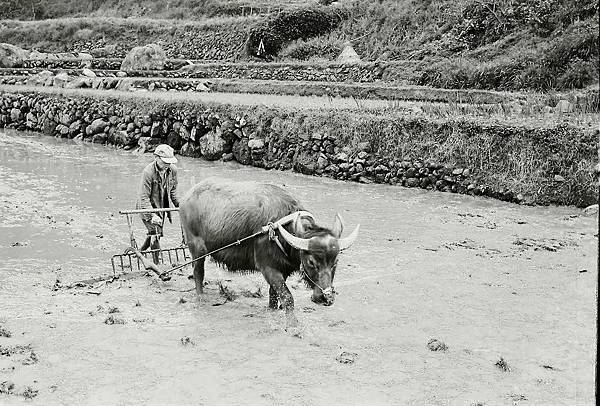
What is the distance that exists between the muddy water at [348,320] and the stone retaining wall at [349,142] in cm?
90

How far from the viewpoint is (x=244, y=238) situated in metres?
6.48

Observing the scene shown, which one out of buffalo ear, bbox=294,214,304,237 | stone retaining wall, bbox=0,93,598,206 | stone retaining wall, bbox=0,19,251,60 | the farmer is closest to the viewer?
buffalo ear, bbox=294,214,304,237

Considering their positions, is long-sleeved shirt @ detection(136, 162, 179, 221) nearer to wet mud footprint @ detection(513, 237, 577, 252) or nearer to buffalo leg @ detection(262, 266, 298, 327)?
buffalo leg @ detection(262, 266, 298, 327)

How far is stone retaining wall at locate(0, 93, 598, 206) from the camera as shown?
11.5 m

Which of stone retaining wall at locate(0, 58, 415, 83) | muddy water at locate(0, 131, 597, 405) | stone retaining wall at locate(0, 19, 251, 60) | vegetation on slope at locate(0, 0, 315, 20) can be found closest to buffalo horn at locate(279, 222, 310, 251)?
muddy water at locate(0, 131, 597, 405)

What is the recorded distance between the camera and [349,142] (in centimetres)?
1373

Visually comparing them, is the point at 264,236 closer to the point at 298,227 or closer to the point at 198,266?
the point at 298,227

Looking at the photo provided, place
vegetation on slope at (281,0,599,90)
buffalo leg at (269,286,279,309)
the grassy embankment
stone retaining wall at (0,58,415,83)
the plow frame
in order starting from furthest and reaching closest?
stone retaining wall at (0,58,415,83)
the grassy embankment
vegetation on slope at (281,0,599,90)
the plow frame
buffalo leg at (269,286,279,309)

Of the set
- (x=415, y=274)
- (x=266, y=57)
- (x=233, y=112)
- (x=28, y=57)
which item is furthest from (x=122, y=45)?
(x=415, y=274)

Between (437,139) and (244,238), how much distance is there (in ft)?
23.5

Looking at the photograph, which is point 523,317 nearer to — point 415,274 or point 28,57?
point 415,274

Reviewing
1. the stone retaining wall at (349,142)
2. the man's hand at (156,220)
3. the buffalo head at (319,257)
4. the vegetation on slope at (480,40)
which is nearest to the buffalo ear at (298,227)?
the buffalo head at (319,257)

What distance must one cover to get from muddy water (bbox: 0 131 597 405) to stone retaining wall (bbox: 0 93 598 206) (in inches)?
35.3

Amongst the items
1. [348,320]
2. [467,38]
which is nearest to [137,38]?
[467,38]
